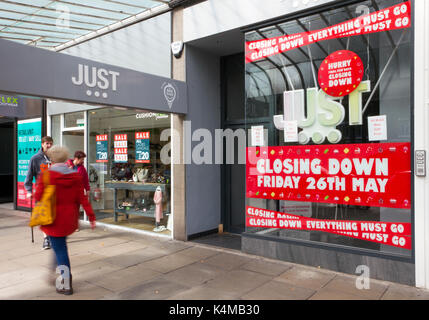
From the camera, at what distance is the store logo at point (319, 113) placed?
15.6 ft

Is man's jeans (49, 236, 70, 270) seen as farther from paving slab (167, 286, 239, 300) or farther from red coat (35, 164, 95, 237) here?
paving slab (167, 286, 239, 300)

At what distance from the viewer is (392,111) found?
175 inches

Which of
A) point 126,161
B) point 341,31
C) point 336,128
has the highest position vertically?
point 341,31

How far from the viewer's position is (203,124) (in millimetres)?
7074

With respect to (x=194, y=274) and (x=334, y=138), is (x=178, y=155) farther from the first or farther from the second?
(x=334, y=138)

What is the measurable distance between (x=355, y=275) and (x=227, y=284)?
6.04 feet

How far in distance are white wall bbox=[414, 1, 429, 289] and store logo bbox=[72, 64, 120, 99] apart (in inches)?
169

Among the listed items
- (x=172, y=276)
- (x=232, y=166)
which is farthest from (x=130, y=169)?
(x=172, y=276)

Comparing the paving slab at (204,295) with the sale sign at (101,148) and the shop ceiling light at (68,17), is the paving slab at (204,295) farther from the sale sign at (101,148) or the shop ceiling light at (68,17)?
the shop ceiling light at (68,17)

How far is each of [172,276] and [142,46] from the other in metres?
5.04

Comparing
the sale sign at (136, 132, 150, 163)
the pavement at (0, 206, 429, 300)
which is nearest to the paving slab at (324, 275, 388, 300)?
the pavement at (0, 206, 429, 300)

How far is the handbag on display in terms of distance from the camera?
3746 millimetres

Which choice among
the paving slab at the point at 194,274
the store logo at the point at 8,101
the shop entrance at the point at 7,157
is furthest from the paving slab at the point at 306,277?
the shop entrance at the point at 7,157

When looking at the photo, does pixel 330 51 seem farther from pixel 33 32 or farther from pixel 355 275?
pixel 33 32
